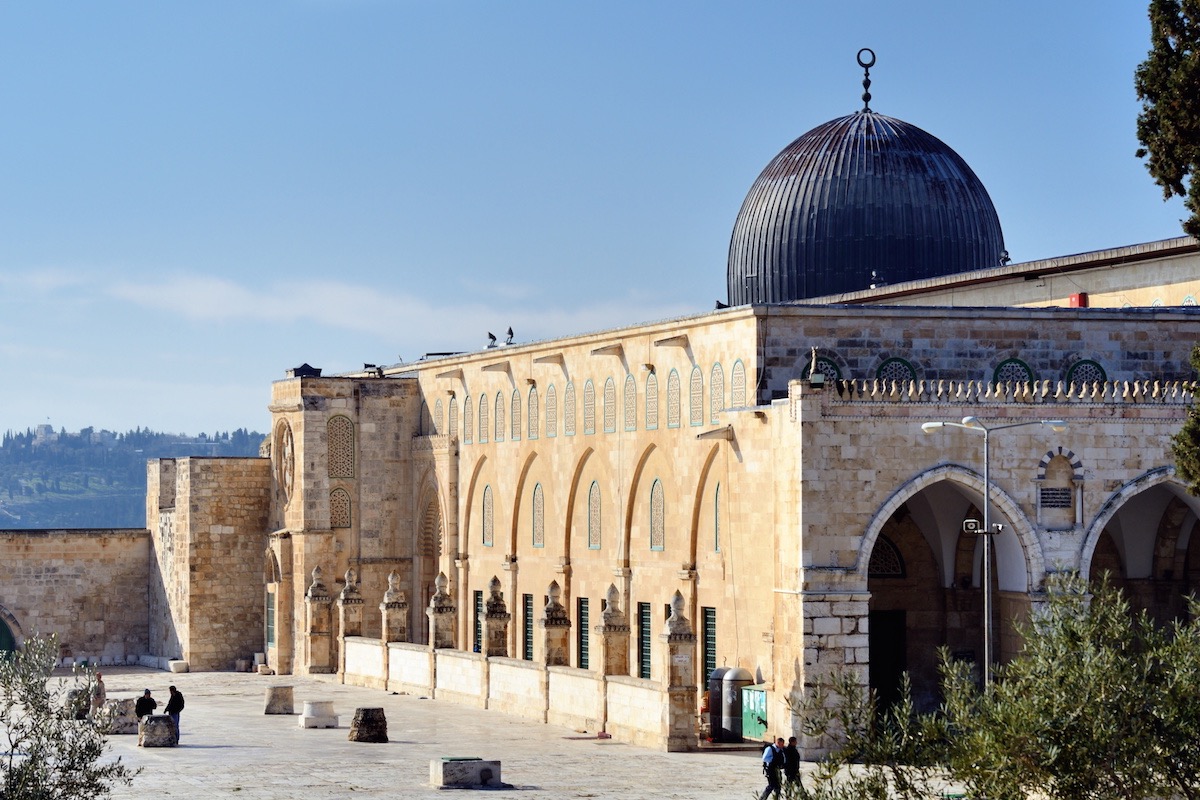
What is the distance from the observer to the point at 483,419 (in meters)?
48.2

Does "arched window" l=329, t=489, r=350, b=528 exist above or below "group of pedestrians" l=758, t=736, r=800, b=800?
above

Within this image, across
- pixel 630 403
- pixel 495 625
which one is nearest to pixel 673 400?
pixel 630 403

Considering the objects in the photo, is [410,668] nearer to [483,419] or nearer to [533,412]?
[533,412]

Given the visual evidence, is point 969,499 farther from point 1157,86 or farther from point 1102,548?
point 1157,86

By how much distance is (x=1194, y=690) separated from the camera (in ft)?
61.9

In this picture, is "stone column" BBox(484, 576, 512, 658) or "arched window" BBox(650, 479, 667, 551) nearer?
"arched window" BBox(650, 479, 667, 551)

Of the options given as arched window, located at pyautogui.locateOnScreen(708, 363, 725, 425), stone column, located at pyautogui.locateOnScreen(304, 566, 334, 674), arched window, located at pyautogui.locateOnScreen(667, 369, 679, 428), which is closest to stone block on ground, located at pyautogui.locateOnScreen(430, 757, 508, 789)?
arched window, located at pyautogui.locateOnScreen(708, 363, 725, 425)

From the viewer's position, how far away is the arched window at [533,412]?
4550cm

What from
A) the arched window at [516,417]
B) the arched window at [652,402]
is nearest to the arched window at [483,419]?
the arched window at [516,417]

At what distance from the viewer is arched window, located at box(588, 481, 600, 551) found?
140ft

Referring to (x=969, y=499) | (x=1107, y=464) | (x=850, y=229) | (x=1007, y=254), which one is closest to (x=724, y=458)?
(x=969, y=499)

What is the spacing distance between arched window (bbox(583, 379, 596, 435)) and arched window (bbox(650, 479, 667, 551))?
2.94m

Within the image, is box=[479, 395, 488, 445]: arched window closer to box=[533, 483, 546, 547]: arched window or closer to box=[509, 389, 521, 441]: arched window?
box=[509, 389, 521, 441]: arched window

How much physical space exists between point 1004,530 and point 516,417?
15400 millimetres
